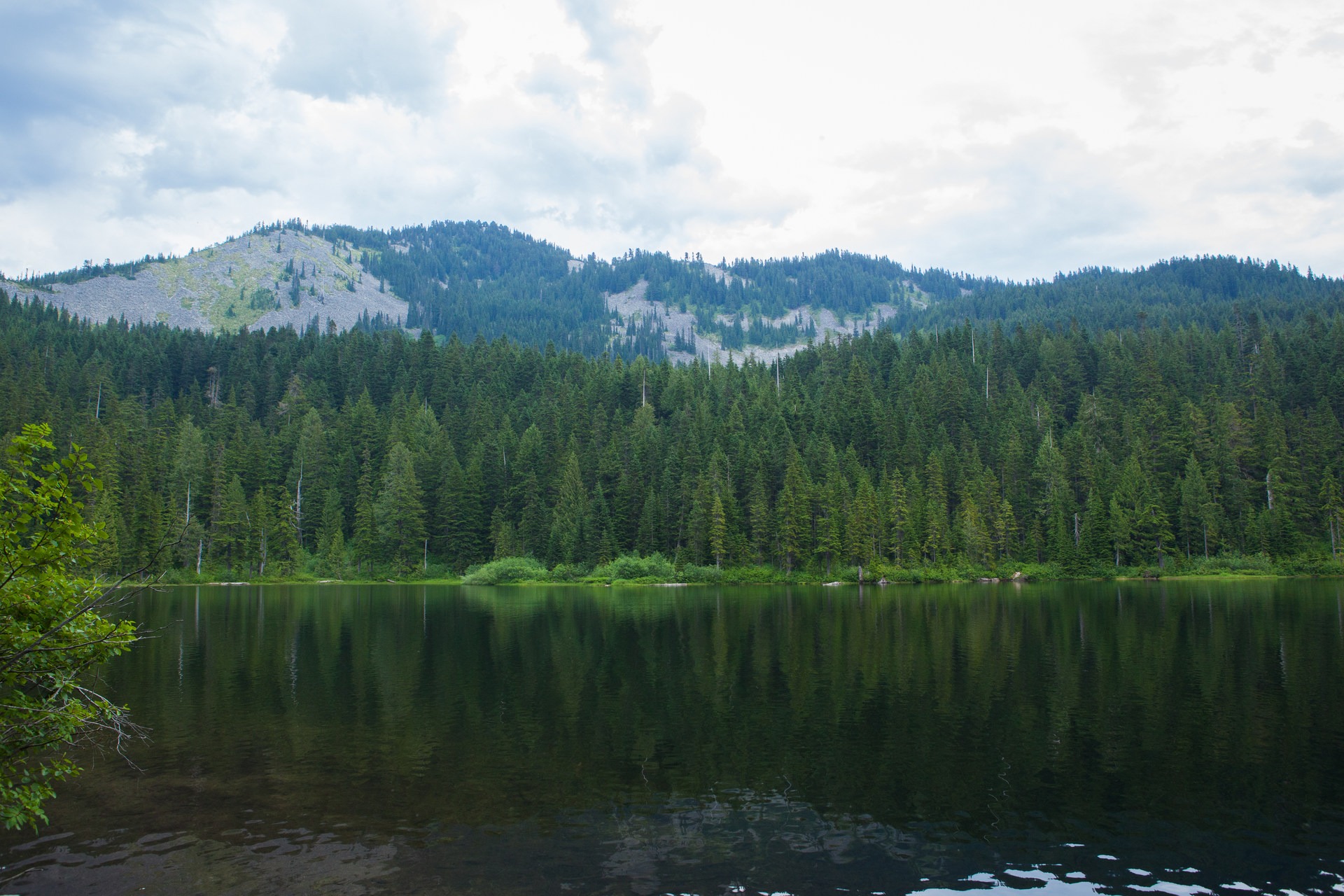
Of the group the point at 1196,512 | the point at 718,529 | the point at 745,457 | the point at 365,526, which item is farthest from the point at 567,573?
the point at 1196,512

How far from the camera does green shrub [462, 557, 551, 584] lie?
102 m

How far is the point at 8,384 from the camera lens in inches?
4852

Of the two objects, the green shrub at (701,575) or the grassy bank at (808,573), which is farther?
the green shrub at (701,575)

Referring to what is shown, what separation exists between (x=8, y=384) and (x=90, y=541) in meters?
149

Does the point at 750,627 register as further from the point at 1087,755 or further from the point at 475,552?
the point at 475,552

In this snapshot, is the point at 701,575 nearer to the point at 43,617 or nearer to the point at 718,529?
the point at 718,529

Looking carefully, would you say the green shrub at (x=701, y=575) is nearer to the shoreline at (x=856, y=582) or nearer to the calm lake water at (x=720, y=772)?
the shoreline at (x=856, y=582)

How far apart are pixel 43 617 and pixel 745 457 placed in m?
108

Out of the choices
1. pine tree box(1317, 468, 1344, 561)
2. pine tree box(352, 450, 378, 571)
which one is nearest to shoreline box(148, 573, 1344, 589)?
pine tree box(352, 450, 378, 571)

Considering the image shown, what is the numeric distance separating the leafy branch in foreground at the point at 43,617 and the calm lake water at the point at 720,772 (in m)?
5.44

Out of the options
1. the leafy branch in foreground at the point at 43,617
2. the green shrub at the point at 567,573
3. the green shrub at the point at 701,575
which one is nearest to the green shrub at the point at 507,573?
the green shrub at the point at 567,573

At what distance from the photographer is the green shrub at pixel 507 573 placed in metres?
102

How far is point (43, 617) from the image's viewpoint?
9.12m

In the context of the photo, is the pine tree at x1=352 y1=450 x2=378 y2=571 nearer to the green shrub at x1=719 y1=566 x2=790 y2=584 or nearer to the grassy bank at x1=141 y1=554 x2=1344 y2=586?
the grassy bank at x1=141 y1=554 x2=1344 y2=586
